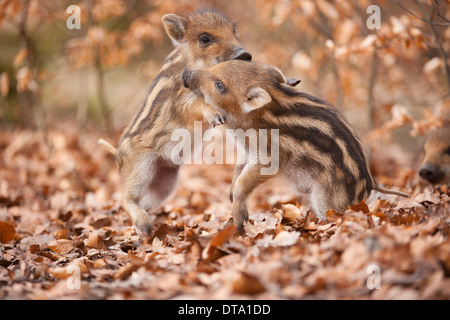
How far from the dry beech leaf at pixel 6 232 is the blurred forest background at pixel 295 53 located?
125 inches

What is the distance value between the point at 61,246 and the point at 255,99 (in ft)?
6.22

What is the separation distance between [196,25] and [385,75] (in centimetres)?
459

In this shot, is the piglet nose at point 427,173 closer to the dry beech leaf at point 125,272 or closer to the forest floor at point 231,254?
the forest floor at point 231,254

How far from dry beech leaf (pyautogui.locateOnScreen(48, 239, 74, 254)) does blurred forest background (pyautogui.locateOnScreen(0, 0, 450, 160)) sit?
3113 millimetres

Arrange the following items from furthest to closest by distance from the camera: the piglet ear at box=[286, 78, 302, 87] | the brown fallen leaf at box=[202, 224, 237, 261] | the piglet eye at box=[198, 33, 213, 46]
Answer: the piglet eye at box=[198, 33, 213, 46]
the piglet ear at box=[286, 78, 302, 87]
the brown fallen leaf at box=[202, 224, 237, 261]

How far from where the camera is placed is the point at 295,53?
334 inches

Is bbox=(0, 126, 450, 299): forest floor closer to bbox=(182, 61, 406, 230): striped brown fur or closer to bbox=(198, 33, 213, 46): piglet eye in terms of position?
bbox=(182, 61, 406, 230): striped brown fur

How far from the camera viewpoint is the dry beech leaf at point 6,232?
4.19 m

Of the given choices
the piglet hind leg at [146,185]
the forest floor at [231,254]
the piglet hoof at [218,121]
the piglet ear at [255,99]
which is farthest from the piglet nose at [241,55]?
the forest floor at [231,254]

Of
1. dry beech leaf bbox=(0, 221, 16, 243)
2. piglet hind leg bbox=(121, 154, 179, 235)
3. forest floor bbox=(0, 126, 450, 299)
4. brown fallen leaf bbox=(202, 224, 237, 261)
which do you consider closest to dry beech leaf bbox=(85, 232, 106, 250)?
forest floor bbox=(0, 126, 450, 299)

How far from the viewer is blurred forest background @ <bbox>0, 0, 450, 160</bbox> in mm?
5551

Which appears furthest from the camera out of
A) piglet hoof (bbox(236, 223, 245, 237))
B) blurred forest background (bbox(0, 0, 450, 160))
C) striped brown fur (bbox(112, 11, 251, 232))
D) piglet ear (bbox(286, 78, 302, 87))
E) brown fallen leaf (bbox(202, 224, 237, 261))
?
blurred forest background (bbox(0, 0, 450, 160))

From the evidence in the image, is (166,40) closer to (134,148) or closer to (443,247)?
(134,148)
